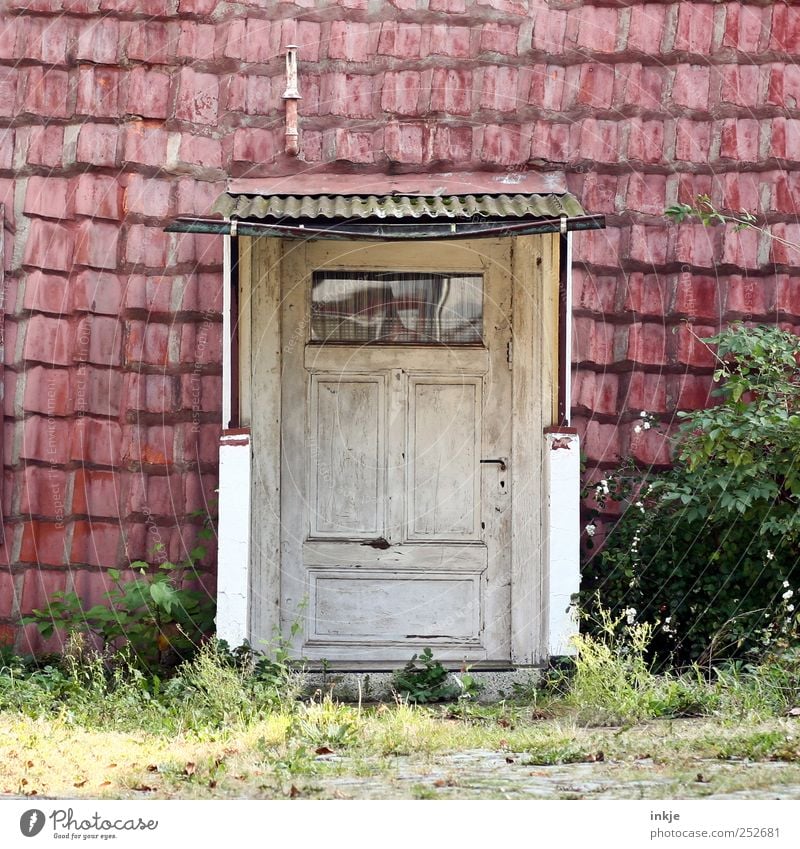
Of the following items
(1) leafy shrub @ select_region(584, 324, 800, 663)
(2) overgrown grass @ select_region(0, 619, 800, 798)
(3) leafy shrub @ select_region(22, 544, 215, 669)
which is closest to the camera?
(2) overgrown grass @ select_region(0, 619, 800, 798)

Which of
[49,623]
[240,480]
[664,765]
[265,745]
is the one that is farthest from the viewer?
[49,623]

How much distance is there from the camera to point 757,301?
24.2 feet

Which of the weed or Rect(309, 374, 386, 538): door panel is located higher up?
Rect(309, 374, 386, 538): door panel

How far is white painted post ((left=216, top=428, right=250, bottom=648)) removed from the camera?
657 centimetres

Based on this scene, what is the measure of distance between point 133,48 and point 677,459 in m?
3.87

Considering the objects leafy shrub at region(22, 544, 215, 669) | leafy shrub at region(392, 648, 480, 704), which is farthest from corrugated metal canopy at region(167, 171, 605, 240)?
leafy shrub at region(392, 648, 480, 704)

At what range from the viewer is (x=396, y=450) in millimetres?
7258

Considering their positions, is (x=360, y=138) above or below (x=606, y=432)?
above

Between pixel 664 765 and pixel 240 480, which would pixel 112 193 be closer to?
pixel 240 480

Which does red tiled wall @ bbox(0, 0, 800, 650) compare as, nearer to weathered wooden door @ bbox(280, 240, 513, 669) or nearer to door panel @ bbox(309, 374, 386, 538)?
weathered wooden door @ bbox(280, 240, 513, 669)

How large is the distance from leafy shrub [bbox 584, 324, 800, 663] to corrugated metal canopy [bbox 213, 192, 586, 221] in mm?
1317

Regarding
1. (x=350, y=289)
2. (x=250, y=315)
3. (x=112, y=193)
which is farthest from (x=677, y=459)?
(x=112, y=193)

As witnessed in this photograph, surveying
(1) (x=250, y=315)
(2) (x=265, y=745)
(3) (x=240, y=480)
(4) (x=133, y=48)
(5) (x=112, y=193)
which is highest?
(4) (x=133, y=48)

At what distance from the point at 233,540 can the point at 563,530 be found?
1703 mm
